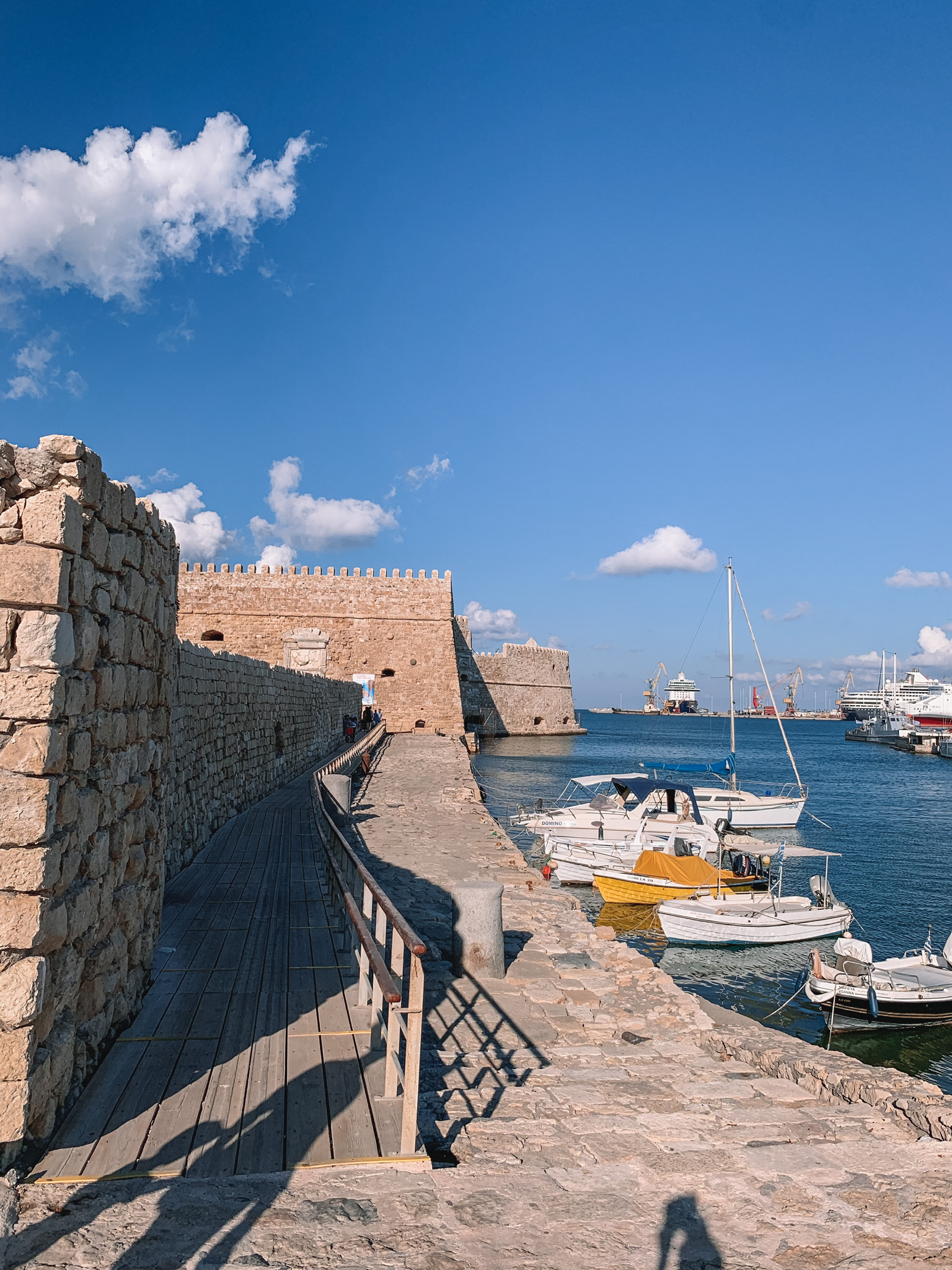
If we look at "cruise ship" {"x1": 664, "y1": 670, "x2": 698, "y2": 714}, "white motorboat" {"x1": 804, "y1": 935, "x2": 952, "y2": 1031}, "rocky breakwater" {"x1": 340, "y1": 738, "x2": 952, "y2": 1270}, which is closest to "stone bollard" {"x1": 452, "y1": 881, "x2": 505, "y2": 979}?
"rocky breakwater" {"x1": 340, "y1": 738, "x2": 952, "y2": 1270}

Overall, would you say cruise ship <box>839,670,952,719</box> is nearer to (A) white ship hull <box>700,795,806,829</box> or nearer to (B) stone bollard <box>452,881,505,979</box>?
(A) white ship hull <box>700,795,806,829</box>

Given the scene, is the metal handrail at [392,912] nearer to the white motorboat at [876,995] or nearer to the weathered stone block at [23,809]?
the weathered stone block at [23,809]

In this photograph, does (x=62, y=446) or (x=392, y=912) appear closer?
(x=62, y=446)

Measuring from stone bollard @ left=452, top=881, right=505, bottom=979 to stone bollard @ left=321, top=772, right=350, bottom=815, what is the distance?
561 centimetres

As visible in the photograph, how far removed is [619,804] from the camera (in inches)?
792

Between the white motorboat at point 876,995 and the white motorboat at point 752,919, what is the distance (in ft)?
6.29

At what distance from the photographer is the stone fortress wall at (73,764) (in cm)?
289

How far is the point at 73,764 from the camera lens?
3.26 meters

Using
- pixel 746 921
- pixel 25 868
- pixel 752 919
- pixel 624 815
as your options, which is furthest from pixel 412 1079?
pixel 624 815

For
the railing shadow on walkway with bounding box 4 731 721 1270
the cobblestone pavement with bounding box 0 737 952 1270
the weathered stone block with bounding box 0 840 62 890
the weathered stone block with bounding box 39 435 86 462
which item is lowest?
the cobblestone pavement with bounding box 0 737 952 1270

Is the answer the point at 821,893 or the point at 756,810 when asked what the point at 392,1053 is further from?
the point at 756,810

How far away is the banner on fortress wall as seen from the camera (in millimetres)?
32281

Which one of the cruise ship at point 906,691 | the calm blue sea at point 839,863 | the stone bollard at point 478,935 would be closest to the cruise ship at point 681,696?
the cruise ship at point 906,691

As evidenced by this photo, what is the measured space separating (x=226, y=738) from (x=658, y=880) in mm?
8077
